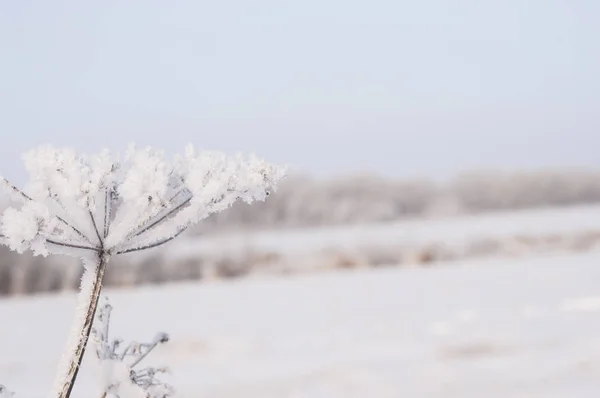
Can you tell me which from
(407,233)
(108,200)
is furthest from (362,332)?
(108,200)

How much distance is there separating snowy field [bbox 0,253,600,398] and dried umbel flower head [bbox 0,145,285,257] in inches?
238

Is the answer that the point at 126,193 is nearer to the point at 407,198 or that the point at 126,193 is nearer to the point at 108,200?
the point at 108,200

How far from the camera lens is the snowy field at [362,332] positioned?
8359 millimetres

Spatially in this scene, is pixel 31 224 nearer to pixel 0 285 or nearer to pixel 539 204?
pixel 0 285

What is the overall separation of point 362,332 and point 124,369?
10071 mm

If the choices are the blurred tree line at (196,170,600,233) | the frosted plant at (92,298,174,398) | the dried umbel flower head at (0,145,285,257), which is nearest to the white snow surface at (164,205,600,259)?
the blurred tree line at (196,170,600,233)

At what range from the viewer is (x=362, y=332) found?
10.8 m

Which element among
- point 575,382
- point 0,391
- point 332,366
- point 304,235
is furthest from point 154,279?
point 0,391

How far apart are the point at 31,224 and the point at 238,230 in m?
20.8

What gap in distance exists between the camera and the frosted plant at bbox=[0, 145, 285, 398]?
2.77ft

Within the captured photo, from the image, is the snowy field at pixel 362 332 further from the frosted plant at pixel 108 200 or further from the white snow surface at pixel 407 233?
the frosted plant at pixel 108 200

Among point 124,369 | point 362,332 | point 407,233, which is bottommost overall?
point 124,369

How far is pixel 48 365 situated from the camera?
916cm

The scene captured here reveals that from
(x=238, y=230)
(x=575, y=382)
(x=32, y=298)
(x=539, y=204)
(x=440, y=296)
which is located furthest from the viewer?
(x=539, y=204)
